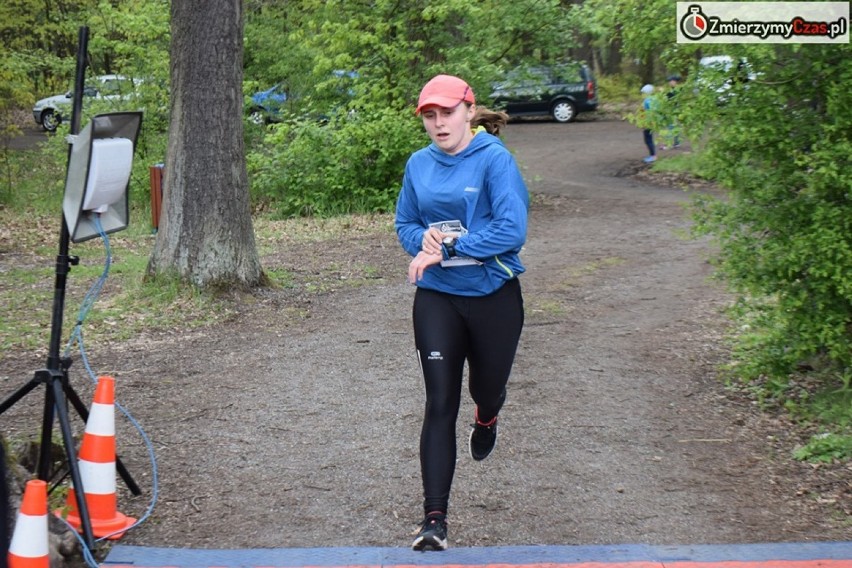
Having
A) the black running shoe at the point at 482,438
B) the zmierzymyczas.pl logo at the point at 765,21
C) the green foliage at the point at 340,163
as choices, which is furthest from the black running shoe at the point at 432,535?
the green foliage at the point at 340,163

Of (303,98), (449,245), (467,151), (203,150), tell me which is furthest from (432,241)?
(303,98)

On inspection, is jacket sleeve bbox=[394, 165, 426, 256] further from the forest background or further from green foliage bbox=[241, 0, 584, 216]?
green foliage bbox=[241, 0, 584, 216]

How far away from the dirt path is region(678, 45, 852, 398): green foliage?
680 mm

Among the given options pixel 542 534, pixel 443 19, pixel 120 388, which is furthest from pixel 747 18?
pixel 443 19

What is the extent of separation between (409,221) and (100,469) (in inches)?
70.7

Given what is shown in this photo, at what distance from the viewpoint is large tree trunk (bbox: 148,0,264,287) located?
954 centimetres

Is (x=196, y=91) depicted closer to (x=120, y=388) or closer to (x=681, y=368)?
(x=120, y=388)

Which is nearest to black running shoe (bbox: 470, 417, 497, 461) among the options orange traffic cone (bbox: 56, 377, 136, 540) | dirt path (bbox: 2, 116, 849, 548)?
dirt path (bbox: 2, 116, 849, 548)

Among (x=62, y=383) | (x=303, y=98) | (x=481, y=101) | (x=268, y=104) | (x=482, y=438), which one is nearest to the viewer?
(x=62, y=383)

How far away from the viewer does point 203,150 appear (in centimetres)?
952

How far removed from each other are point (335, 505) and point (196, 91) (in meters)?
5.40

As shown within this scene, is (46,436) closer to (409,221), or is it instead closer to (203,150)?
(409,221)

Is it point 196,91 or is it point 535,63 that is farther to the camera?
point 535,63

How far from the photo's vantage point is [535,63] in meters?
16.6
